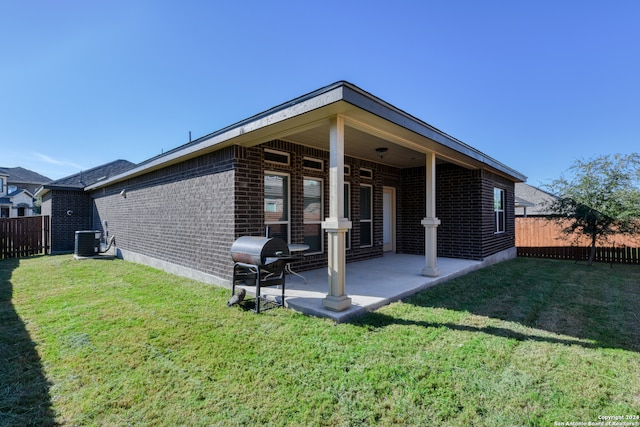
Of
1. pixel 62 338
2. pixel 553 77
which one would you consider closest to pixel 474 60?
pixel 553 77

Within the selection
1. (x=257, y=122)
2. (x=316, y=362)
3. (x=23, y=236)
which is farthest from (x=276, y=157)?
(x=23, y=236)

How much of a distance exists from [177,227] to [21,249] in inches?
358

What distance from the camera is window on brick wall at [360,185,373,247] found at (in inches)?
Answer: 335

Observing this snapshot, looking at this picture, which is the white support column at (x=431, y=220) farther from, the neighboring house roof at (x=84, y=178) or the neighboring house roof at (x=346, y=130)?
the neighboring house roof at (x=84, y=178)

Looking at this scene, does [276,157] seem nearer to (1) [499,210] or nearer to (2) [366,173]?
(2) [366,173]

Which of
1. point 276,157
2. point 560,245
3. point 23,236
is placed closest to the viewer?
point 276,157

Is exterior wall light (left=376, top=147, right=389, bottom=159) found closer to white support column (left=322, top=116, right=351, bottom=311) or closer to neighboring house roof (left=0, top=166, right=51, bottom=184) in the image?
white support column (left=322, top=116, right=351, bottom=311)

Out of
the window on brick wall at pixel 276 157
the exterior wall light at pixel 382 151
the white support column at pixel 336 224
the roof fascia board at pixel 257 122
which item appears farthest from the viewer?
the exterior wall light at pixel 382 151

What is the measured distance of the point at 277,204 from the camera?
6406 mm

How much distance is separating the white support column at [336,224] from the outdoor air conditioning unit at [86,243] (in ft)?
32.4

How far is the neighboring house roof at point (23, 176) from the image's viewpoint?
32.8 m

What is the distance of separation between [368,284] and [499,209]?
23.9 ft

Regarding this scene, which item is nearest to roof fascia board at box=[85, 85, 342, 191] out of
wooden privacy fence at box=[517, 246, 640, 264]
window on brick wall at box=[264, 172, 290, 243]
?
window on brick wall at box=[264, 172, 290, 243]

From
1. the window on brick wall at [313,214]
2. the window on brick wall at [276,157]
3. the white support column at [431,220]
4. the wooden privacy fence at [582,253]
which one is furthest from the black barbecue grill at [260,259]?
the wooden privacy fence at [582,253]
